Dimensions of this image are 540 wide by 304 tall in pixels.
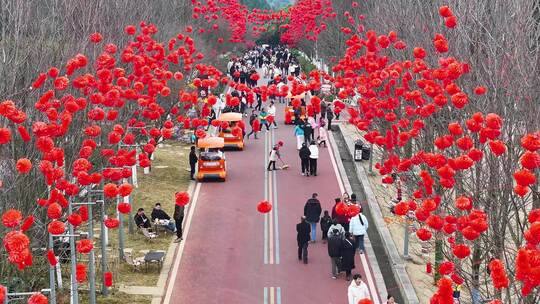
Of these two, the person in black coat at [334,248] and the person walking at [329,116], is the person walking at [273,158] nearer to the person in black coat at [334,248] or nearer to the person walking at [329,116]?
the person walking at [329,116]

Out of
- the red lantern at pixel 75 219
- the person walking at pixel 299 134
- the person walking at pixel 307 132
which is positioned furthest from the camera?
the person walking at pixel 299 134

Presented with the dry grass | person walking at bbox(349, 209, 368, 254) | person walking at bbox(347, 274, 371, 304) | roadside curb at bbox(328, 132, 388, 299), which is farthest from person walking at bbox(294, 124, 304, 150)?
person walking at bbox(347, 274, 371, 304)

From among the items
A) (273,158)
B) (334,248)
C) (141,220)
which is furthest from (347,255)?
(273,158)

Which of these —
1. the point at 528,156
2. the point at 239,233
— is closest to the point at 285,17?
the point at 239,233

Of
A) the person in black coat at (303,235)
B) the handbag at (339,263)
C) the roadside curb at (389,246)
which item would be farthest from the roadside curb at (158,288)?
the roadside curb at (389,246)

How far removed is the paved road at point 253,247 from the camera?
1883 centimetres

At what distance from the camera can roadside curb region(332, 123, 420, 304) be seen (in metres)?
18.5

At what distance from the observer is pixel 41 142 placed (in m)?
12.2

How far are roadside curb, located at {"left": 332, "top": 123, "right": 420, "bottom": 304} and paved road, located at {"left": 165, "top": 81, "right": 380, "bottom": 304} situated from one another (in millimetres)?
829

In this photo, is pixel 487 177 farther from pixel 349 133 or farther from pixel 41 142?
pixel 349 133

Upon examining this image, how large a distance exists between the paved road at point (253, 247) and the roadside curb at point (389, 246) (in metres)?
0.83

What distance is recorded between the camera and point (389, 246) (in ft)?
71.2

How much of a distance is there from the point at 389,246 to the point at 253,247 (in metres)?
3.73

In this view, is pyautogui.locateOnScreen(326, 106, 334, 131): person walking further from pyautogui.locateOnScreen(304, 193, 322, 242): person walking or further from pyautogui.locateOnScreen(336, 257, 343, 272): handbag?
pyautogui.locateOnScreen(336, 257, 343, 272): handbag
